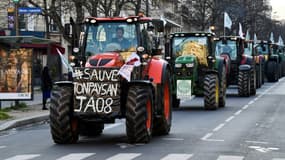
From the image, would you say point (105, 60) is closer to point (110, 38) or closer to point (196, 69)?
point (110, 38)

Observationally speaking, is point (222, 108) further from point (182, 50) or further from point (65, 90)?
point (65, 90)

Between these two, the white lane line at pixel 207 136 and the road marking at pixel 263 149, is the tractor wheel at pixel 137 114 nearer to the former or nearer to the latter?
the white lane line at pixel 207 136

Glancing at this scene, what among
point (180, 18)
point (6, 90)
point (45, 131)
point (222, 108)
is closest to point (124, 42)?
point (45, 131)

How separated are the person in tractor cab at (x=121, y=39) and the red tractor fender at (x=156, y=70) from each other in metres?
0.81

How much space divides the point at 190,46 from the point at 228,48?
8881mm

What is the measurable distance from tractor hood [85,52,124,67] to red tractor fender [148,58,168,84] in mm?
1208

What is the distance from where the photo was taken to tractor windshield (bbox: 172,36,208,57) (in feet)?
85.0

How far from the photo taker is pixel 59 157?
12.5m

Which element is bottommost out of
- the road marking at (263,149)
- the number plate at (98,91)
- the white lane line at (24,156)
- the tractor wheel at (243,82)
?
the road marking at (263,149)

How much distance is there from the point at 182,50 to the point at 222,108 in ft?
8.60

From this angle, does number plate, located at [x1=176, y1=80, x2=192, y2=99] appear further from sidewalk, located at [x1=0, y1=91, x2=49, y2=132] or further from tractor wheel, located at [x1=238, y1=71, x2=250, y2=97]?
tractor wheel, located at [x1=238, y1=71, x2=250, y2=97]

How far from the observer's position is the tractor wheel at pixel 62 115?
14133mm

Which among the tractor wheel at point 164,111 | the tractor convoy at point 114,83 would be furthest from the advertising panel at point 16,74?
the tractor wheel at point 164,111

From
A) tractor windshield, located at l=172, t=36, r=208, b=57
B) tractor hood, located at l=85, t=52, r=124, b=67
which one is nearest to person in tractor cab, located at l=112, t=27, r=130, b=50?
tractor hood, located at l=85, t=52, r=124, b=67
